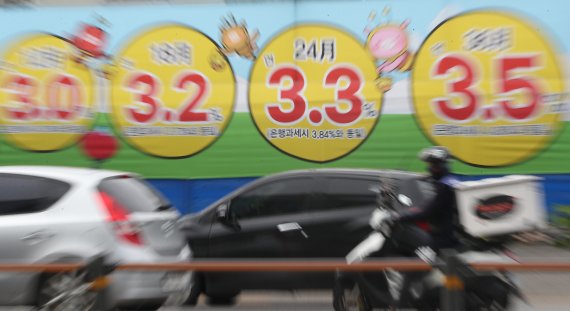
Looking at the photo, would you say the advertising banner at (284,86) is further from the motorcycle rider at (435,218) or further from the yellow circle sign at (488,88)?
the motorcycle rider at (435,218)

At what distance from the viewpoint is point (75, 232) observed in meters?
5.15

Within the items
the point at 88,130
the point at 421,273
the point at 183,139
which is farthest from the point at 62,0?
the point at 421,273

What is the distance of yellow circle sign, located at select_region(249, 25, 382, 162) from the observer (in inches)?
396

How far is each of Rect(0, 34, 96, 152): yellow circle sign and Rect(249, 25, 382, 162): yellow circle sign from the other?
121 inches

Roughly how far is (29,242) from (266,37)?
6073 mm

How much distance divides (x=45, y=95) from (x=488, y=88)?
760cm

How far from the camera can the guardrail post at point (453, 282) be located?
358cm

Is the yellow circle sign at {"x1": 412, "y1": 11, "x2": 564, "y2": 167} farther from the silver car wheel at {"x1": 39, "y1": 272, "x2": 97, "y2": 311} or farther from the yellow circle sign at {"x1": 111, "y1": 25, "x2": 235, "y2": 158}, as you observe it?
the silver car wheel at {"x1": 39, "y1": 272, "x2": 97, "y2": 311}

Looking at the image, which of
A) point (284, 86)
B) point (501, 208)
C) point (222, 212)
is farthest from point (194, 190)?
point (501, 208)

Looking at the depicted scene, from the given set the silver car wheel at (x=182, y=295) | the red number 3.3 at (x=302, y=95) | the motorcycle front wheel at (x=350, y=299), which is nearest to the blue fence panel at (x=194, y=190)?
the red number 3.3 at (x=302, y=95)

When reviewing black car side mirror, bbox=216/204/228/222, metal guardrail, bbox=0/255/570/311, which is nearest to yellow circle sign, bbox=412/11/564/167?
black car side mirror, bbox=216/204/228/222

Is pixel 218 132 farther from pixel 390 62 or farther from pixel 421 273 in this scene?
pixel 421 273

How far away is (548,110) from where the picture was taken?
31.8 feet

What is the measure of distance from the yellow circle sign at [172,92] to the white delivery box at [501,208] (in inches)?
254
